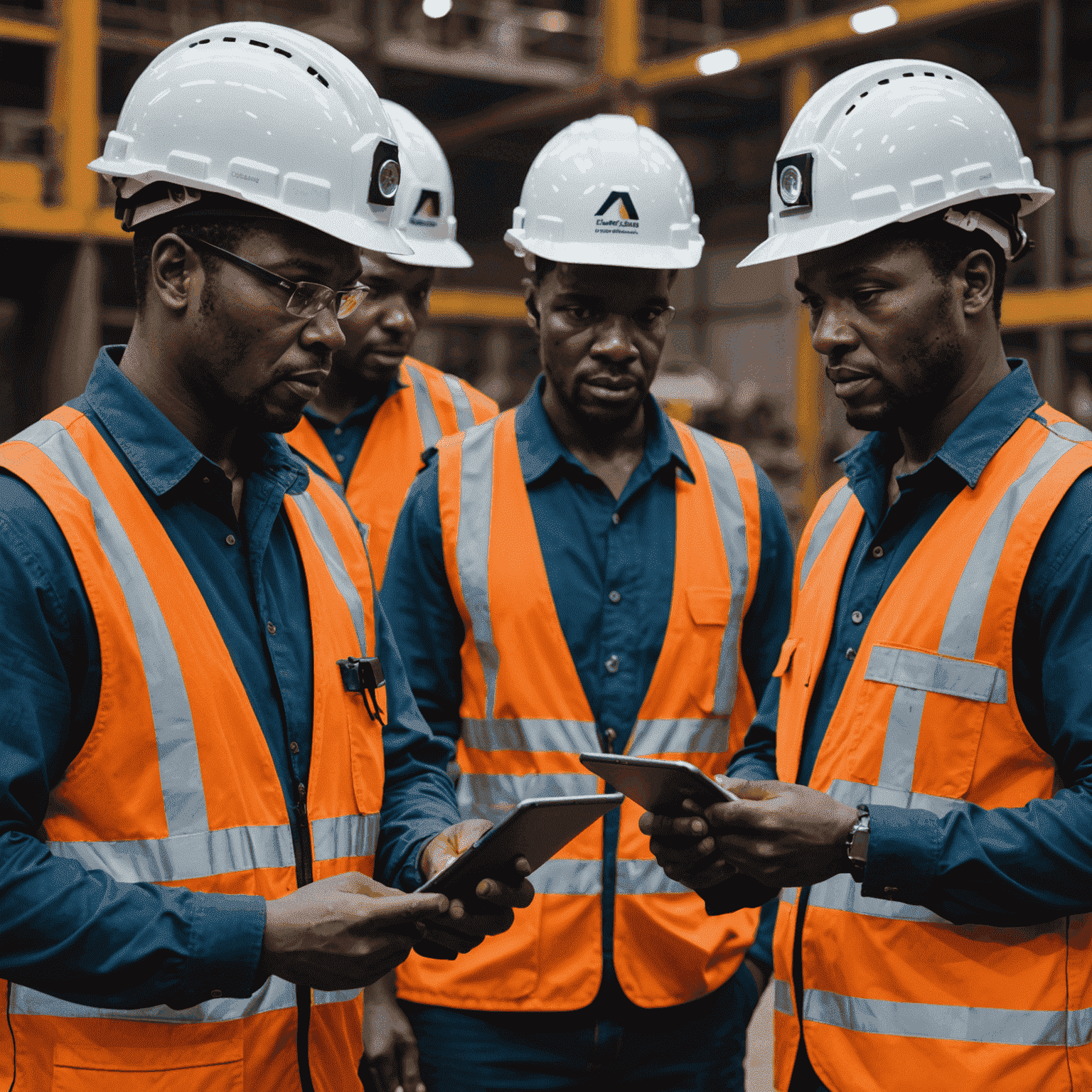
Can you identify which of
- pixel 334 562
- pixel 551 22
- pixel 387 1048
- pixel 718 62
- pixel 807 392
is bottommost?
pixel 387 1048

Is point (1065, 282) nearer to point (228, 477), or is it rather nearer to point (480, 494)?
point (480, 494)

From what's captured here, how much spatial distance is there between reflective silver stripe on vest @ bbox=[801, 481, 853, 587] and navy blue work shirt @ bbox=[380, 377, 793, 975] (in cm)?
36

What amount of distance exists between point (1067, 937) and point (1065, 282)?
1009 centimetres

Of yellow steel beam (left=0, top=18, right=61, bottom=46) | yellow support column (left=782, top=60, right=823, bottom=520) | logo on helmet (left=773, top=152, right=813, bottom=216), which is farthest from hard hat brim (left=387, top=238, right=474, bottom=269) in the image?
yellow steel beam (left=0, top=18, right=61, bottom=46)

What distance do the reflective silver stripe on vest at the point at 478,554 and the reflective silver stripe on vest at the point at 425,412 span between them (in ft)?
3.72

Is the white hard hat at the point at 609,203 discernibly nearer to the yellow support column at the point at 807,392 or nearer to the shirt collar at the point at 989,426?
the shirt collar at the point at 989,426

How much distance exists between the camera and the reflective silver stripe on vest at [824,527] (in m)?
2.75

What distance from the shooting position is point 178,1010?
1814 mm

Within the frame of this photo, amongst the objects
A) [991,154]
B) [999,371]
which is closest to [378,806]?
[999,371]

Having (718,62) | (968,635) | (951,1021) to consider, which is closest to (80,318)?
(718,62)

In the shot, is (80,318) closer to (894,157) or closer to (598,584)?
(598,584)

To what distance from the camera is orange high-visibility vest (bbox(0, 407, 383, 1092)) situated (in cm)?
182

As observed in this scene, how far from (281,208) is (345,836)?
1050mm

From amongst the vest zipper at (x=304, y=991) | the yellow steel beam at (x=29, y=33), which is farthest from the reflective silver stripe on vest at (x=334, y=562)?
the yellow steel beam at (x=29, y=33)
